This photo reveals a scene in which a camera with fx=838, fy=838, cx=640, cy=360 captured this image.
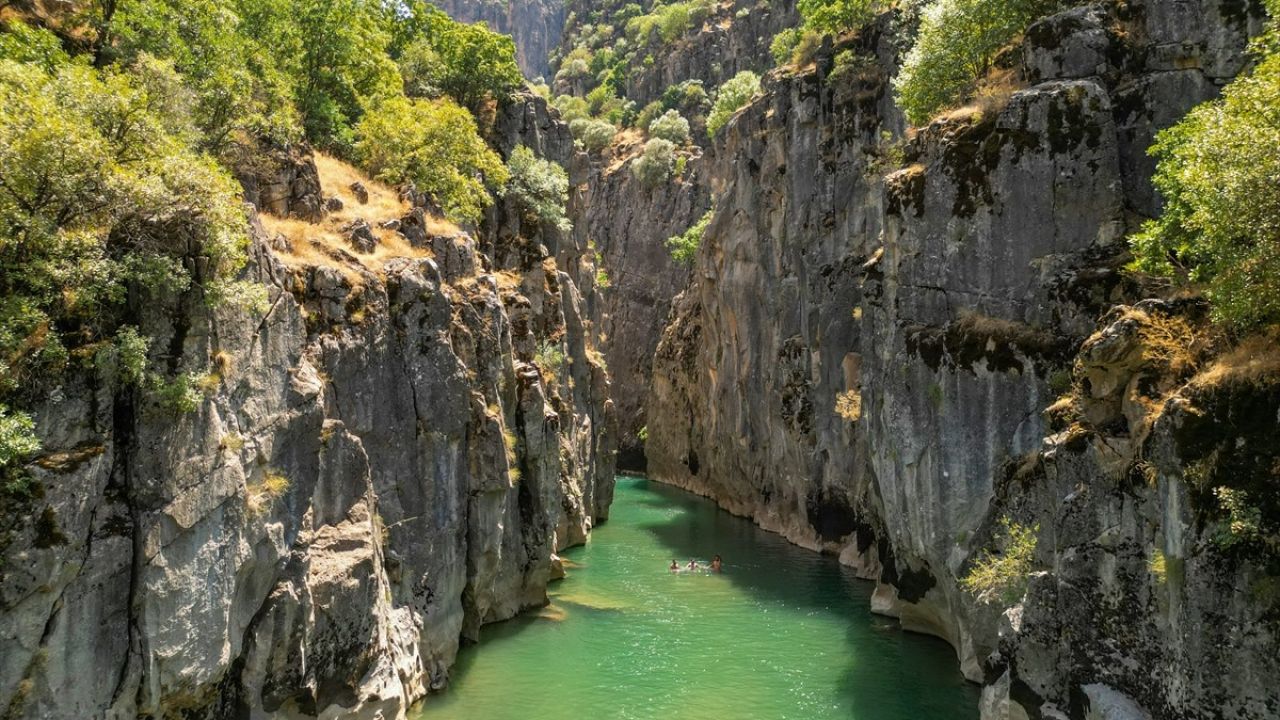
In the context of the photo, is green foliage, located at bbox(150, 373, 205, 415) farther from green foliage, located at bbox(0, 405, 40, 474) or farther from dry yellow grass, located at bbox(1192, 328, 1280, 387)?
dry yellow grass, located at bbox(1192, 328, 1280, 387)

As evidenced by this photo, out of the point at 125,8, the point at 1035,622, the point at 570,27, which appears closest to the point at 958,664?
the point at 1035,622

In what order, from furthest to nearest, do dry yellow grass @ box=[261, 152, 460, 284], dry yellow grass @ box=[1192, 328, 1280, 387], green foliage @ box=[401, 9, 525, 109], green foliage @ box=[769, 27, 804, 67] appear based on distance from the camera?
green foliage @ box=[769, 27, 804, 67]
green foliage @ box=[401, 9, 525, 109]
dry yellow grass @ box=[261, 152, 460, 284]
dry yellow grass @ box=[1192, 328, 1280, 387]

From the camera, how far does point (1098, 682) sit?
14242mm

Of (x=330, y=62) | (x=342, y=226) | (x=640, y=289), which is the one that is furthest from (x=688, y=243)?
(x=342, y=226)

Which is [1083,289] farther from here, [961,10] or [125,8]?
[125,8]

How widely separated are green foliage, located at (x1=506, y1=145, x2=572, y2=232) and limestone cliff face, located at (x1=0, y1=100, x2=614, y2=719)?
8.48m

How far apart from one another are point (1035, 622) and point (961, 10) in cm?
1905

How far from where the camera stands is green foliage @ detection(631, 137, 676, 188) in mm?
79938

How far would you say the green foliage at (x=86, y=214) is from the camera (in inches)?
487

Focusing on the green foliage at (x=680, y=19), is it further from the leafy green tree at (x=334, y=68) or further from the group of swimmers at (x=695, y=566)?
the group of swimmers at (x=695, y=566)

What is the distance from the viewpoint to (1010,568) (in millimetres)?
18281

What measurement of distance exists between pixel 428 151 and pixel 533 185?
8400 millimetres

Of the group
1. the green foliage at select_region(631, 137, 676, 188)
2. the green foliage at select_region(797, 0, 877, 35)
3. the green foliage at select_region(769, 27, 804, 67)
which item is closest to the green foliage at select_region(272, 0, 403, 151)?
the green foliage at select_region(797, 0, 877, 35)

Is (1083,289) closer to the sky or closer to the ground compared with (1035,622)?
closer to the sky
